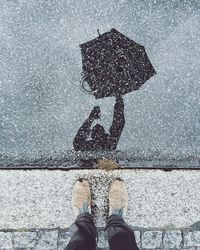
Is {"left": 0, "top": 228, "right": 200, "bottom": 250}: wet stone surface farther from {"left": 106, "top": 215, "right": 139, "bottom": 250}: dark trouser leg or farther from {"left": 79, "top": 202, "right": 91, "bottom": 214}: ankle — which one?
{"left": 106, "top": 215, "right": 139, "bottom": 250}: dark trouser leg

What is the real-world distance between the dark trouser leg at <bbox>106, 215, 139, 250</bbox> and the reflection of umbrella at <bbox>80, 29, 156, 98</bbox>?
1.15m

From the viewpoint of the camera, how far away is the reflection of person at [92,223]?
314 cm

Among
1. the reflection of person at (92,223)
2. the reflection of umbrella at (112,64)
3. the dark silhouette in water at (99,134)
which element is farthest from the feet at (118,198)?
the reflection of umbrella at (112,64)

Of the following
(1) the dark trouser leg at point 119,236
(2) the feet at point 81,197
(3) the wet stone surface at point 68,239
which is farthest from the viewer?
(3) the wet stone surface at point 68,239

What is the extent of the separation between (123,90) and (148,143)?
0.54 m

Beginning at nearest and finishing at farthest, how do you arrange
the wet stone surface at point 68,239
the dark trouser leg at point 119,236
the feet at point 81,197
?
the dark trouser leg at point 119,236 < the feet at point 81,197 < the wet stone surface at point 68,239

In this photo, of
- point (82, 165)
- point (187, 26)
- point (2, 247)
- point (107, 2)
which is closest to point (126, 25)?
point (107, 2)

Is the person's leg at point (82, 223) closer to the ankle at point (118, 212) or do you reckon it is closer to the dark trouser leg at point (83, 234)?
the dark trouser leg at point (83, 234)

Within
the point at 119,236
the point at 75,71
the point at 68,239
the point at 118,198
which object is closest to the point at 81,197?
the point at 118,198

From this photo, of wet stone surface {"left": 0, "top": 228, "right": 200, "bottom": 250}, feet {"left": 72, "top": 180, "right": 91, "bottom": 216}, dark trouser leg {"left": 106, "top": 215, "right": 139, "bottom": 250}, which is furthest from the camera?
wet stone surface {"left": 0, "top": 228, "right": 200, "bottom": 250}

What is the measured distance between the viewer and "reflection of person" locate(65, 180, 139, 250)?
10.3 feet

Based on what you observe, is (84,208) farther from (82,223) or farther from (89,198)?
(82,223)

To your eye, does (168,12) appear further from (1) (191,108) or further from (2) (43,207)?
(2) (43,207)

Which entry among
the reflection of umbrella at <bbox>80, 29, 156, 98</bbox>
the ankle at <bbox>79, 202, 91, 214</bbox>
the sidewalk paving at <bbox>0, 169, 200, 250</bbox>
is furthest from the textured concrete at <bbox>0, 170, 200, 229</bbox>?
the reflection of umbrella at <bbox>80, 29, 156, 98</bbox>
